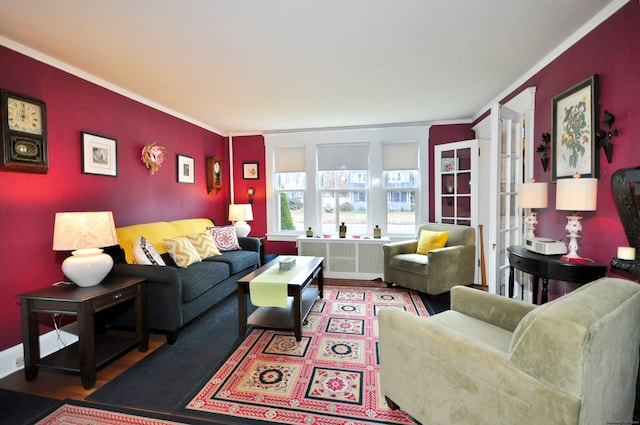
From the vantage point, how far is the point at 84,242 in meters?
2.14

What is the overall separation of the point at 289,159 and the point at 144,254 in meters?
2.97

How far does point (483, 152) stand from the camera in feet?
13.1

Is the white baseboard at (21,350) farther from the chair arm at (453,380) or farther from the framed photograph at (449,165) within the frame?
the framed photograph at (449,165)

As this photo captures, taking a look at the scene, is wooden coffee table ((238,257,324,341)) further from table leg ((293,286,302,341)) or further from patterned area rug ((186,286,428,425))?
patterned area rug ((186,286,428,425))

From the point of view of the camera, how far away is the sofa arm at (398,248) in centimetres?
397

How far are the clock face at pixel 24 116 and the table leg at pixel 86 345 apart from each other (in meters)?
1.49

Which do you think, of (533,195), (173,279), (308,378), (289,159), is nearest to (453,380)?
(308,378)

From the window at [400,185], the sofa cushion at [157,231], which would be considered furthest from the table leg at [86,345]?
the window at [400,185]

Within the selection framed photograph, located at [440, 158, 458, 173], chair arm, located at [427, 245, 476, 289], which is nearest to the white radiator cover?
chair arm, located at [427, 245, 476, 289]

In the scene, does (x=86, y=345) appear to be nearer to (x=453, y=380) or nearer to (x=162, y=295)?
(x=162, y=295)

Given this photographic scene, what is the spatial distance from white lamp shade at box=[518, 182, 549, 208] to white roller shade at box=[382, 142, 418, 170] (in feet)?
7.72

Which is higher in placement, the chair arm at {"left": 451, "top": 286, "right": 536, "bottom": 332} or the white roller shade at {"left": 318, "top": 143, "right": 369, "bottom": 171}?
the white roller shade at {"left": 318, "top": 143, "right": 369, "bottom": 171}

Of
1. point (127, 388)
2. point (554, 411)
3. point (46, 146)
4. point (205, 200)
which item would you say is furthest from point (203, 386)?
point (205, 200)

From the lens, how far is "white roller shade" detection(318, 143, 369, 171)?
487 cm
